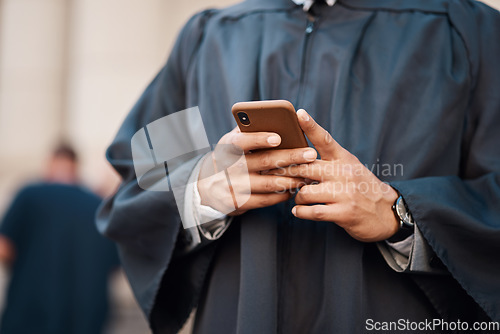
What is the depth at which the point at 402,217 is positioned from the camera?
1.32 m

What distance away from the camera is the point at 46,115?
7.18m

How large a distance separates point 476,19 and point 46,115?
666cm

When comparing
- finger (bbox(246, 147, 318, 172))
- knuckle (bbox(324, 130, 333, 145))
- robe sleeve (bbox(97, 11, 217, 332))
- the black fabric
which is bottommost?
the black fabric

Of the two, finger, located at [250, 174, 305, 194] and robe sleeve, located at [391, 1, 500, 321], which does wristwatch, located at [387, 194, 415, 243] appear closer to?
robe sleeve, located at [391, 1, 500, 321]

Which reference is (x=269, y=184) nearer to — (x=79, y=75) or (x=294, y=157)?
(x=294, y=157)

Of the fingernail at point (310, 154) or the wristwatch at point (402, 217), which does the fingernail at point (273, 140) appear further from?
the wristwatch at point (402, 217)

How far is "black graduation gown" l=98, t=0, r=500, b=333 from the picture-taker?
1.32 meters

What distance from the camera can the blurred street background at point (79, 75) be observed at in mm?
6238

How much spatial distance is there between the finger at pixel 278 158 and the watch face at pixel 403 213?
276 millimetres

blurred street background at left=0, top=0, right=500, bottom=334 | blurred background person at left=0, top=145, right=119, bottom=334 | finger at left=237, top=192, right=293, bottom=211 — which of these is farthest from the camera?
blurred street background at left=0, top=0, right=500, bottom=334

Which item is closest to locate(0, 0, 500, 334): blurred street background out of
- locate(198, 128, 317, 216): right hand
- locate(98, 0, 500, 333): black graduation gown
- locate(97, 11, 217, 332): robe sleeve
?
locate(97, 11, 217, 332): robe sleeve

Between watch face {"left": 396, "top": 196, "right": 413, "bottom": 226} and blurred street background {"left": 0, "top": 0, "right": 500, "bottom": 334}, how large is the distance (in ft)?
14.6

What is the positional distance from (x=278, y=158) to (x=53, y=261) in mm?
3219

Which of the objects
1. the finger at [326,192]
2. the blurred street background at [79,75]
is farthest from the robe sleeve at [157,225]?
the blurred street background at [79,75]
